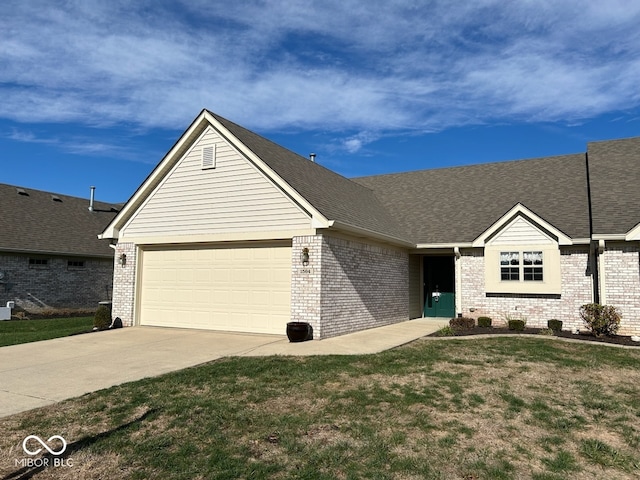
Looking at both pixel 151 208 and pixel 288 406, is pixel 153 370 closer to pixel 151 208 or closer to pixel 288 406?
pixel 288 406

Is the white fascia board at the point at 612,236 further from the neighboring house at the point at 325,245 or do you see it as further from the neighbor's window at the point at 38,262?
the neighbor's window at the point at 38,262

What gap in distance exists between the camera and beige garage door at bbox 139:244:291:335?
13.4m

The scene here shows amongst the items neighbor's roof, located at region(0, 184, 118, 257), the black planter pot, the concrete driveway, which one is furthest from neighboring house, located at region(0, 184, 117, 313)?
the black planter pot

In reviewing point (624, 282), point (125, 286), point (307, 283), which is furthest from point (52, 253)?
point (624, 282)

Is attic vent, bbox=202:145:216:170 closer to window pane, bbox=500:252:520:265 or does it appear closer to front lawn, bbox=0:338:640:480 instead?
front lawn, bbox=0:338:640:480

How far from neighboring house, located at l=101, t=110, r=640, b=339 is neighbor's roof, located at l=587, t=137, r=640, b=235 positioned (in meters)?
0.06

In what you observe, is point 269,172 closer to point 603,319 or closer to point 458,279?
point 458,279

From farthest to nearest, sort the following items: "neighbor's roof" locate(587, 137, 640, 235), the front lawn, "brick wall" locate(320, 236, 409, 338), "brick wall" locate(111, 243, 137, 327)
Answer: "brick wall" locate(111, 243, 137, 327), "neighbor's roof" locate(587, 137, 640, 235), "brick wall" locate(320, 236, 409, 338), the front lawn

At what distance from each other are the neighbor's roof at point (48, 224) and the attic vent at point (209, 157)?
12.3m

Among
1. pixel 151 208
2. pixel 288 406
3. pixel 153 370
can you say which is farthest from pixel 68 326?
pixel 288 406

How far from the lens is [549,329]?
13.5m

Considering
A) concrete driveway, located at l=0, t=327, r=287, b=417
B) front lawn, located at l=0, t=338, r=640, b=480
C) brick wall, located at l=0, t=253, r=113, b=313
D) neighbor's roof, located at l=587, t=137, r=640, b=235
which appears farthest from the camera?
brick wall, located at l=0, t=253, r=113, b=313

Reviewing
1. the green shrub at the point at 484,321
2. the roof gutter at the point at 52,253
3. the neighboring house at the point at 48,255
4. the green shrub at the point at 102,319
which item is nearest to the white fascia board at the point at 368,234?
the green shrub at the point at 484,321

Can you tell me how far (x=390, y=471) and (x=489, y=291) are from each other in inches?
482
